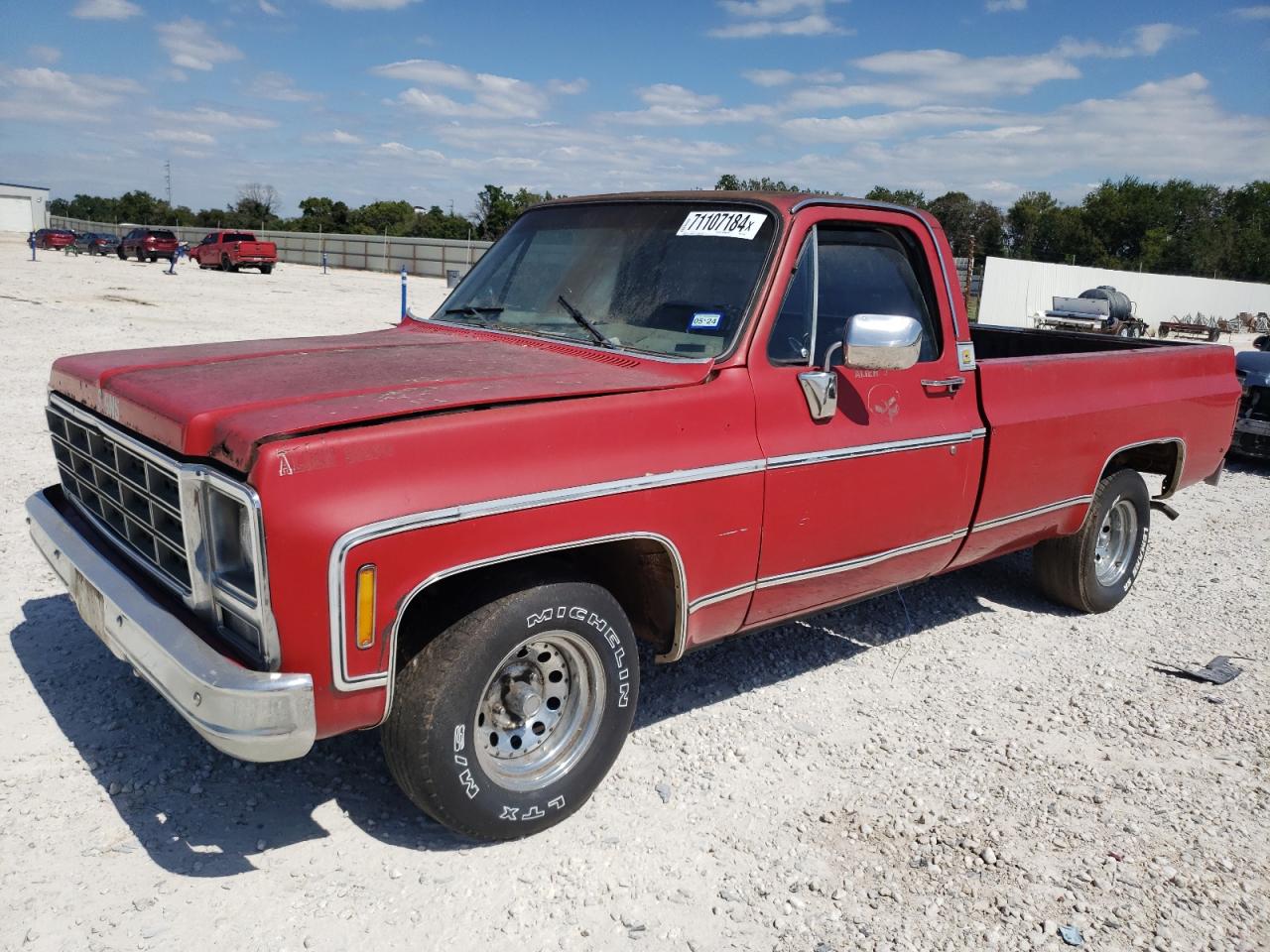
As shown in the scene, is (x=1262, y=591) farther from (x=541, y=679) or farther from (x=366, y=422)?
(x=366, y=422)

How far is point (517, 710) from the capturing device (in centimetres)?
308

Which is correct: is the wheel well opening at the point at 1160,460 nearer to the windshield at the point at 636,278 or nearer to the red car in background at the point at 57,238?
the windshield at the point at 636,278

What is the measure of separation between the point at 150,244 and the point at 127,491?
144 feet

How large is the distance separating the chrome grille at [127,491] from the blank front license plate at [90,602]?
6.3 inches

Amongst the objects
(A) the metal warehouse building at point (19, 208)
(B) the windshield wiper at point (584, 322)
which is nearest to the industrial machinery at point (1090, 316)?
(B) the windshield wiper at point (584, 322)

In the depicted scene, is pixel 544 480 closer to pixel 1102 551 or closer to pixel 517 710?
pixel 517 710

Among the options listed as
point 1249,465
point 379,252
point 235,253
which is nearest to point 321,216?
point 379,252

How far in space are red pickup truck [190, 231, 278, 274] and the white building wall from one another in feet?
89.1

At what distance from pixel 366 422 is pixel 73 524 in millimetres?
1641

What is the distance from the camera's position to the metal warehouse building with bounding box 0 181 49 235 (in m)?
80.4

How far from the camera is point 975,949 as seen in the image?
2.77m

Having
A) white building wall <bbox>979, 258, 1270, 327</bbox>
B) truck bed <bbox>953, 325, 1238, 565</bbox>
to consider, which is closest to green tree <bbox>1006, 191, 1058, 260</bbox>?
white building wall <bbox>979, 258, 1270, 327</bbox>

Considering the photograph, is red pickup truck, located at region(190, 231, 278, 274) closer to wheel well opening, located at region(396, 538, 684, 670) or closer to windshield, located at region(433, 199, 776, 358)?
windshield, located at region(433, 199, 776, 358)

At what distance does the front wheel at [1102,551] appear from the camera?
209 inches
